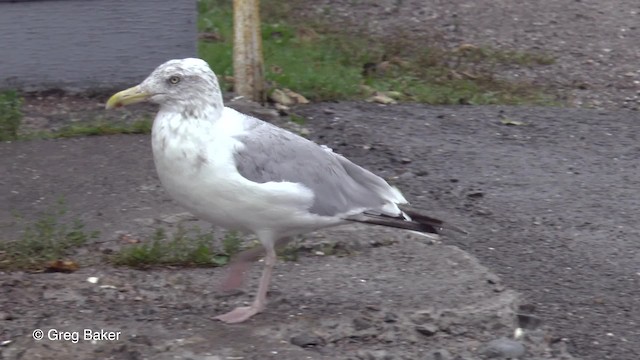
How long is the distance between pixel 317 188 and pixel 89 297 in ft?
3.61

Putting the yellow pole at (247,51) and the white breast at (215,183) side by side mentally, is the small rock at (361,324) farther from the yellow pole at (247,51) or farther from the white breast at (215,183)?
the yellow pole at (247,51)

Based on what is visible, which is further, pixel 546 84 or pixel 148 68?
pixel 546 84

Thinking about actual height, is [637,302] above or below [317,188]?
below

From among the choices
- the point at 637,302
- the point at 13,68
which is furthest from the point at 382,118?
the point at 637,302

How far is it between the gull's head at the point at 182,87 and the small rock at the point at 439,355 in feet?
4.34

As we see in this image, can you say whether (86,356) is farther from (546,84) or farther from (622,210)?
(546,84)

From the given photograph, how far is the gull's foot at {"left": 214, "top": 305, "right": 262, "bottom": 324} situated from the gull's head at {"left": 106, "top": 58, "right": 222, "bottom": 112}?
0.85 metres

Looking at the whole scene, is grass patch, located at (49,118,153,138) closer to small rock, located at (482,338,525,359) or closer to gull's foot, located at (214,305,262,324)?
gull's foot, located at (214,305,262,324)

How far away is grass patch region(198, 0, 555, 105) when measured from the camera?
898 cm

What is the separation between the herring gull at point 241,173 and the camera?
4.84 metres

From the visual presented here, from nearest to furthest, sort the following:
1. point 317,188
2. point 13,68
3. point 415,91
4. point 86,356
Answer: point 86,356 < point 317,188 < point 13,68 < point 415,91

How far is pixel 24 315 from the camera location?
5.06m

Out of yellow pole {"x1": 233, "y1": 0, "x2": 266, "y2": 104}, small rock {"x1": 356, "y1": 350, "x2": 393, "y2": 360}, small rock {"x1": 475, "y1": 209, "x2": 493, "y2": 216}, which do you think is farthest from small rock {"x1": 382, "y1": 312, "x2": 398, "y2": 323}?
yellow pole {"x1": 233, "y1": 0, "x2": 266, "y2": 104}

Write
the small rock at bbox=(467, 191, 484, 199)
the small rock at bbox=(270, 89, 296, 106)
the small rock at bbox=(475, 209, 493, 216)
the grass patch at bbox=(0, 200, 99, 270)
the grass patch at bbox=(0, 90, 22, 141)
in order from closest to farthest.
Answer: the grass patch at bbox=(0, 200, 99, 270)
the small rock at bbox=(475, 209, 493, 216)
the small rock at bbox=(467, 191, 484, 199)
the grass patch at bbox=(0, 90, 22, 141)
the small rock at bbox=(270, 89, 296, 106)
